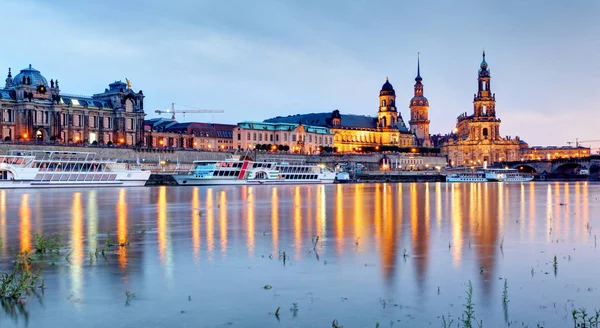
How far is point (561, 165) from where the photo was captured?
6565 inches

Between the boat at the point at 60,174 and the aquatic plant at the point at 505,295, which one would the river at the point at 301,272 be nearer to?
the aquatic plant at the point at 505,295

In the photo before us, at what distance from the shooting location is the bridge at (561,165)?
160m

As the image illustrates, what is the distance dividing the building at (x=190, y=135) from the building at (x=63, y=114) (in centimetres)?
1301

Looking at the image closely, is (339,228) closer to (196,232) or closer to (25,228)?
(196,232)

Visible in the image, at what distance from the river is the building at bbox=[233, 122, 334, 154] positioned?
126020 millimetres

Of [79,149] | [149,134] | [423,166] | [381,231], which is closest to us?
[381,231]

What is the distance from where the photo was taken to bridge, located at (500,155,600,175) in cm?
15975

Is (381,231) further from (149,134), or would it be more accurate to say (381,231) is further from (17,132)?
(149,134)

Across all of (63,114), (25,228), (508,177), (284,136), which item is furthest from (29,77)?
(508,177)

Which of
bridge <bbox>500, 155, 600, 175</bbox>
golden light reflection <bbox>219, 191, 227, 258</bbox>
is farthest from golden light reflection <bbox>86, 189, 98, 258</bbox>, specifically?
bridge <bbox>500, 155, 600, 175</bbox>

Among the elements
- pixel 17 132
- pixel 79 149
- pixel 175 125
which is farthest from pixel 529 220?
pixel 175 125

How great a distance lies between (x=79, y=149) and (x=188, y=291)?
3882 inches

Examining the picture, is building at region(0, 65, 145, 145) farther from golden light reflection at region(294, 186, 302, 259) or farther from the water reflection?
golden light reflection at region(294, 186, 302, 259)

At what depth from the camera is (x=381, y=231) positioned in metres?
31.2
